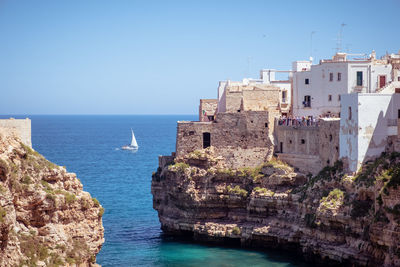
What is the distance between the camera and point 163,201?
59.9 meters

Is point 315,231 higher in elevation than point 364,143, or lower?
lower

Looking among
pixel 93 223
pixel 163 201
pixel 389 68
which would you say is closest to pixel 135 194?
pixel 163 201

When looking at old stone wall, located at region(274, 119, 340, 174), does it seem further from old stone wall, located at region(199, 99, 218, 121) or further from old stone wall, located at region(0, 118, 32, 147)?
old stone wall, located at region(0, 118, 32, 147)

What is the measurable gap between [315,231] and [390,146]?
6989mm

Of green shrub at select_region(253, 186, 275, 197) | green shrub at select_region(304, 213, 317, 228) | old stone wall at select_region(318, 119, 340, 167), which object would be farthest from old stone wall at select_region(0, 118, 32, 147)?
green shrub at select_region(253, 186, 275, 197)

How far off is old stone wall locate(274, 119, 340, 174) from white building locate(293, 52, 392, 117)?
421 centimetres

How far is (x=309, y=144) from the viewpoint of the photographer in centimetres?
5556

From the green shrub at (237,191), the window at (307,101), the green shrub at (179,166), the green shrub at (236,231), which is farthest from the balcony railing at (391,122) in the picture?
the green shrub at (179,166)

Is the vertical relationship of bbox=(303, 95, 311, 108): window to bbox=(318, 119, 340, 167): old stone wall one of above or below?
above

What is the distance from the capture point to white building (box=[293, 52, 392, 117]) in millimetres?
57844

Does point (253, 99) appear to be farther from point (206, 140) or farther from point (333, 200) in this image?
point (333, 200)

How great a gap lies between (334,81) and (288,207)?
11139 mm

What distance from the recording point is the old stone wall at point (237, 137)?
57.4 metres

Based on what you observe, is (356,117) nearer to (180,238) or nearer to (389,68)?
(389,68)
